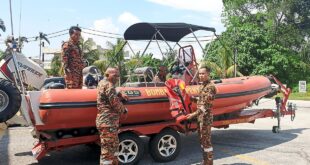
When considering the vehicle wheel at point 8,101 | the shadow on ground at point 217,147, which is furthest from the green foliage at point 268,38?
the vehicle wheel at point 8,101

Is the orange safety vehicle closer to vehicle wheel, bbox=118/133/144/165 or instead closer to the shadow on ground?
vehicle wheel, bbox=118/133/144/165

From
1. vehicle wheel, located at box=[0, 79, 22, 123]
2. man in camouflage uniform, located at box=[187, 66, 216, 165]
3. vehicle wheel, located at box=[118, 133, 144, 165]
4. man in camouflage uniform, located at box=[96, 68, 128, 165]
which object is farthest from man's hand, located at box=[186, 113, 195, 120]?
vehicle wheel, located at box=[0, 79, 22, 123]

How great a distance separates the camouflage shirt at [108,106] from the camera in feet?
18.8

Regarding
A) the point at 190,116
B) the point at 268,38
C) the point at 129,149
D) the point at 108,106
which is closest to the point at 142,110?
the point at 129,149

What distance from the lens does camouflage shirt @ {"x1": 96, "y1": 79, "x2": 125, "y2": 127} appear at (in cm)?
573

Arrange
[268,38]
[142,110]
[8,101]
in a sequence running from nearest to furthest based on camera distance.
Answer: [8,101], [142,110], [268,38]

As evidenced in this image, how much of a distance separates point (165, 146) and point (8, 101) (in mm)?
2875

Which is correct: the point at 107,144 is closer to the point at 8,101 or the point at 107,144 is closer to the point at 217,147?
the point at 8,101

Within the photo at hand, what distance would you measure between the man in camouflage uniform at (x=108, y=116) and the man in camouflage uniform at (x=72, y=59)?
4.28 ft

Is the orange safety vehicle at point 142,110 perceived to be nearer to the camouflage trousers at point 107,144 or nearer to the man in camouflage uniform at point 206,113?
the man in camouflage uniform at point 206,113

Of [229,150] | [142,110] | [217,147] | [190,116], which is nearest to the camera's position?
[190,116]

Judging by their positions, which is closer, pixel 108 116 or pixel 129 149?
pixel 108 116

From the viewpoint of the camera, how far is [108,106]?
579cm

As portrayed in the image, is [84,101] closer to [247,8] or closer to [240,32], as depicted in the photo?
[240,32]
